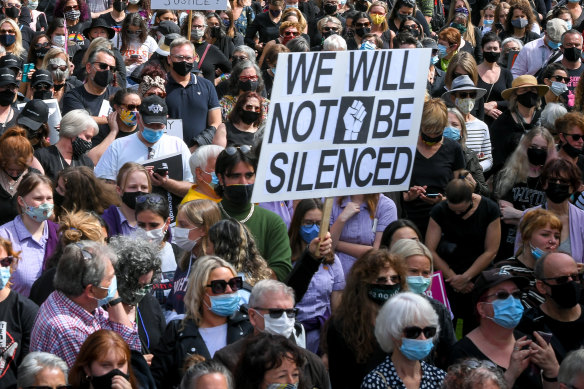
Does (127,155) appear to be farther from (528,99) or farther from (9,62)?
(528,99)

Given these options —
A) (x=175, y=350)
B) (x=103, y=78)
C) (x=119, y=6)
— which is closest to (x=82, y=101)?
(x=103, y=78)

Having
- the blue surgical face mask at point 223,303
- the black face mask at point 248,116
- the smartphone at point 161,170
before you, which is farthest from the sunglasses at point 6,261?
the black face mask at point 248,116

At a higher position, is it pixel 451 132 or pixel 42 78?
pixel 451 132

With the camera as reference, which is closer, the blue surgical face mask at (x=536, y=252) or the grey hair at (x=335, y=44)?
the blue surgical face mask at (x=536, y=252)

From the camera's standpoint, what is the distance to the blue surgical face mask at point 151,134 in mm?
10125

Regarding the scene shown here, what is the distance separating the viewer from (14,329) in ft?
23.0

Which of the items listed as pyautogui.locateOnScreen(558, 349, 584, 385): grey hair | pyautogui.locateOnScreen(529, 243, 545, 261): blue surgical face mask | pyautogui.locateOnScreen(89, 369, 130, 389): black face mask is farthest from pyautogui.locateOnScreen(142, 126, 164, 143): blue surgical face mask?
pyautogui.locateOnScreen(558, 349, 584, 385): grey hair

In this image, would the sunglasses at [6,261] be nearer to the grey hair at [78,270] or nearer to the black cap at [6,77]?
the grey hair at [78,270]

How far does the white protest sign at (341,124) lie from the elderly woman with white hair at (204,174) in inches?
73.2

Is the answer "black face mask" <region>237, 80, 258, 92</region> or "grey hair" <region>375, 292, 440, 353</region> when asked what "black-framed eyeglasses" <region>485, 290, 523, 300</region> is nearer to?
"grey hair" <region>375, 292, 440, 353</region>

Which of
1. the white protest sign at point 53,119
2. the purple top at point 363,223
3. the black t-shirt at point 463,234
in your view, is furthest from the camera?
the white protest sign at point 53,119

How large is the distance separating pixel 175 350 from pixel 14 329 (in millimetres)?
977

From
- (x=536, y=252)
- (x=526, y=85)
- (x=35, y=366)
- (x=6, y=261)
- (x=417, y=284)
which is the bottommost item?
(x=526, y=85)

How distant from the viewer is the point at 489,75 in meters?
13.6
